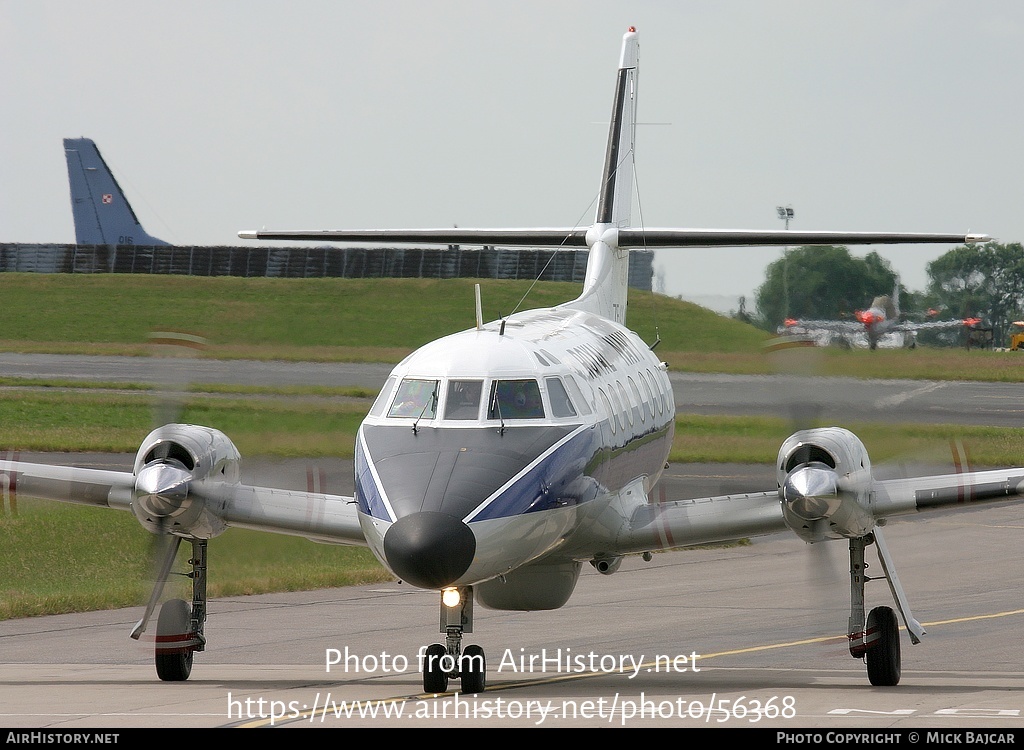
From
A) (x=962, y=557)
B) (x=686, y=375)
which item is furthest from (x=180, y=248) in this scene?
(x=962, y=557)

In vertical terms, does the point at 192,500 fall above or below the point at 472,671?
above

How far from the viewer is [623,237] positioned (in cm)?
2273

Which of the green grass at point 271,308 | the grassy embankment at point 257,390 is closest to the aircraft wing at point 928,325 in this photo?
the grassy embankment at point 257,390

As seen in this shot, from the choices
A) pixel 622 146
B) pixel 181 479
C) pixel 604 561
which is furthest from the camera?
pixel 622 146

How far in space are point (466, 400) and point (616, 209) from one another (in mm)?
11719

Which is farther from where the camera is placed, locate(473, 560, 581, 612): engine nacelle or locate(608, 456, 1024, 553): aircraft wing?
locate(473, 560, 581, 612): engine nacelle

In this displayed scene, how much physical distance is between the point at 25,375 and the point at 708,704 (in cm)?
4691

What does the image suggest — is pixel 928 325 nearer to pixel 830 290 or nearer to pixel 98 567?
pixel 830 290

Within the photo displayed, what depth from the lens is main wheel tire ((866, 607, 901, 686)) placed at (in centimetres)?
1430

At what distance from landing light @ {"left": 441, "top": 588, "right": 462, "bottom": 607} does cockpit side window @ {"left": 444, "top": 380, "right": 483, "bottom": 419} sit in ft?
5.08

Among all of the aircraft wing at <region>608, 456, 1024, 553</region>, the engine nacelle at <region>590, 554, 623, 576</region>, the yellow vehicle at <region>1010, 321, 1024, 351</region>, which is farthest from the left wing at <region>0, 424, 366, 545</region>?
the yellow vehicle at <region>1010, 321, 1024, 351</region>

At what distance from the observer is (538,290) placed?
7312 cm

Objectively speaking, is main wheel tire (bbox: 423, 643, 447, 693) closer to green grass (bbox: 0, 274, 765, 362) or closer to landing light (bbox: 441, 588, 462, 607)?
landing light (bbox: 441, 588, 462, 607)

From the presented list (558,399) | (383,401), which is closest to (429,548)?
(383,401)
